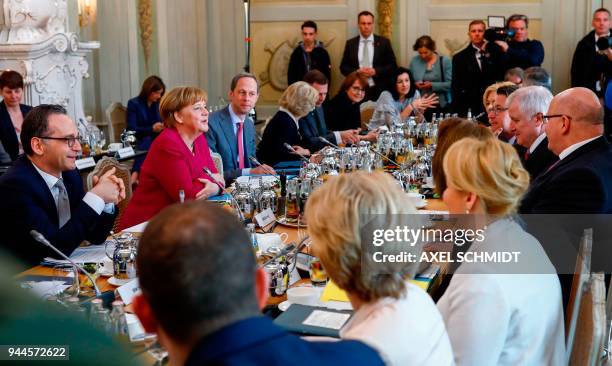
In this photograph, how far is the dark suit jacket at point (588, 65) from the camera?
870cm

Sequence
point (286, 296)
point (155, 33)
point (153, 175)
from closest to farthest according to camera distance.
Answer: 1. point (286, 296)
2. point (153, 175)
3. point (155, 33)

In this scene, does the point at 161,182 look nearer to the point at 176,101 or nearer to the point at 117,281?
the point at 176,101

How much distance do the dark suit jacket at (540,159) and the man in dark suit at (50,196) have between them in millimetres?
1992

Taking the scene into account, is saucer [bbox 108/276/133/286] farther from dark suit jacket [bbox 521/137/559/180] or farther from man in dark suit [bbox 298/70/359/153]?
man in dark suit [bbox 298/70/359/153]

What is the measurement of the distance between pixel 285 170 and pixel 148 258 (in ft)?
13.0

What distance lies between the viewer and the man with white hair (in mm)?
3755

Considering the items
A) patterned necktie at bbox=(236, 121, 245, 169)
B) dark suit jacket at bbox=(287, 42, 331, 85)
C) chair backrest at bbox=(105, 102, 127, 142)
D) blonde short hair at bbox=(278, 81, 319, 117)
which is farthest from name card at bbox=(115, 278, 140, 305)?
dark suit jacket at bbox=(287, 42, 331, 85)

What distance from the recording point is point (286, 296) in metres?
2.40

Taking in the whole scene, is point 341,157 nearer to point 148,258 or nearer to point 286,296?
point 286,296

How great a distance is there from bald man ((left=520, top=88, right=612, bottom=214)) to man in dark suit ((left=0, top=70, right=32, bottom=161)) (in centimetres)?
441

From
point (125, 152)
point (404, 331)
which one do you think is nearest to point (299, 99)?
point (125, 152)

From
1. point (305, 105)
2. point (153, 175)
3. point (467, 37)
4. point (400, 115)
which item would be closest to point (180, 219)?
point (153, 175)

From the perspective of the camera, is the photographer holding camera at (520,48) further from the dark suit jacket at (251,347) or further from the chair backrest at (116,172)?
the dark suit jacket at (251,347)

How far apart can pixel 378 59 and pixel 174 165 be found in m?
6.16
